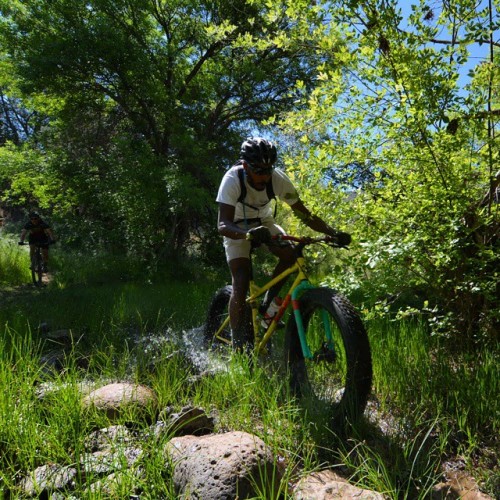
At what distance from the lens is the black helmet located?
387 cm

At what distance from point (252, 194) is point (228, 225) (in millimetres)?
480

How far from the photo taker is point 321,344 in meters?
3.63

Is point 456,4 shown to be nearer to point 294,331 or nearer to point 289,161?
point 289,161

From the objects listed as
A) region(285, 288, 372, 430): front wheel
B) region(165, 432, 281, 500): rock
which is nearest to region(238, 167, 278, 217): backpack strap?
region(285, 288, 372, 430): front wheel

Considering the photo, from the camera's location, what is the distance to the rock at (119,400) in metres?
3.12

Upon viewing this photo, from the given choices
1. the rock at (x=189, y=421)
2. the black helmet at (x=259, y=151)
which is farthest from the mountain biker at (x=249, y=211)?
the rock at (x=189, y=421)

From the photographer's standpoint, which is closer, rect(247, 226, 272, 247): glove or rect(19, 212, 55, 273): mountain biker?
rect(247, 226, 272, 247): glove

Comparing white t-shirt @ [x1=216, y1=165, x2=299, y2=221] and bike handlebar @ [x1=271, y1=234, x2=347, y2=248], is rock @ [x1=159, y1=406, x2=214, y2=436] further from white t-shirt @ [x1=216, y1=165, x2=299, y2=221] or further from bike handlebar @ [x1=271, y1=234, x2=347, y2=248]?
white t-shirt @ [x1=216, y1=165, x2=299, y2=221]

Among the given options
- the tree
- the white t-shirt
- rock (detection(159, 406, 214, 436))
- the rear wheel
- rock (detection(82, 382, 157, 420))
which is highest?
the tree

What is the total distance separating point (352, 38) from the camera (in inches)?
151

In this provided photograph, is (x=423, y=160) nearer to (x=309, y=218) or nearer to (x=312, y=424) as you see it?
(x=309, y=218)

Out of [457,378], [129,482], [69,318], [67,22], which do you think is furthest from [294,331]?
[67,22]

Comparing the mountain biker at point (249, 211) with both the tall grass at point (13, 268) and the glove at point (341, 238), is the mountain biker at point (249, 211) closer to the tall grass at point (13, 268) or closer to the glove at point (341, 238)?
the glove at point (341, 238)

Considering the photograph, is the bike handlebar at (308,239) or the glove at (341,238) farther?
the glove at (341,238)
